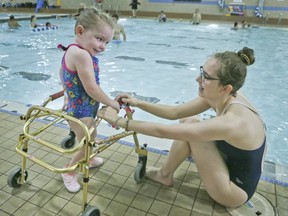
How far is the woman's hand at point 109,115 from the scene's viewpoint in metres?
1.92

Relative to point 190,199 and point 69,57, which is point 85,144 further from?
point 190,199

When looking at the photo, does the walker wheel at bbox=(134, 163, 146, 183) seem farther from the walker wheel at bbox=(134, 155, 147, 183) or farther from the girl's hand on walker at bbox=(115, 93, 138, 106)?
A: the girl's hand on walker at bbox=(115, 93, 138, 106)

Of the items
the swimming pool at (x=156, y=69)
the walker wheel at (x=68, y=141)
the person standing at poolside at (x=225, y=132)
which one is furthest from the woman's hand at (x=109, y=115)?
the swimming pool at (x=156, y=69)

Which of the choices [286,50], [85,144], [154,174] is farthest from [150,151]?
[286,50]

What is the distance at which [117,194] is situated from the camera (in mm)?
2385

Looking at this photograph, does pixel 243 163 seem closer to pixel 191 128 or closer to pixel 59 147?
pixel 191 128

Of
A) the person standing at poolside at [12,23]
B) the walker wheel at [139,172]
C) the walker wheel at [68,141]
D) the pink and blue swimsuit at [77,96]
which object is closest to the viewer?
the pink and blue swimsuit at [77,96]

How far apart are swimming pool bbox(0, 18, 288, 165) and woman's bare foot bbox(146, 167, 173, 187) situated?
6.22 feet

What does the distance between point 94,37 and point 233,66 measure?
1076 mm

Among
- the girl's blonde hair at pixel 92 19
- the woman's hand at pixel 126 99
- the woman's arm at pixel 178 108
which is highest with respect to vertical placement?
the girl's blonde hair at pixel 92 19

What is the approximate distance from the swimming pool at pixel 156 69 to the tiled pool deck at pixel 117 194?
1671 mm

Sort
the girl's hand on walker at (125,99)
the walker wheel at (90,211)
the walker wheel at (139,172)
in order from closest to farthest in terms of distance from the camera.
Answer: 1. the walker wheel at (90,211)
2. the girl's hand on walker at (125,99)
3. the walker wheel at (139,172)

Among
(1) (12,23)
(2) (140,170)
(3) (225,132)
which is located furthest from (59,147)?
(1) (12,23)

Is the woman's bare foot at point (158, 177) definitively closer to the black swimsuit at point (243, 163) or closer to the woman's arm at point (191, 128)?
the black swimsuit at point (243, 163)
